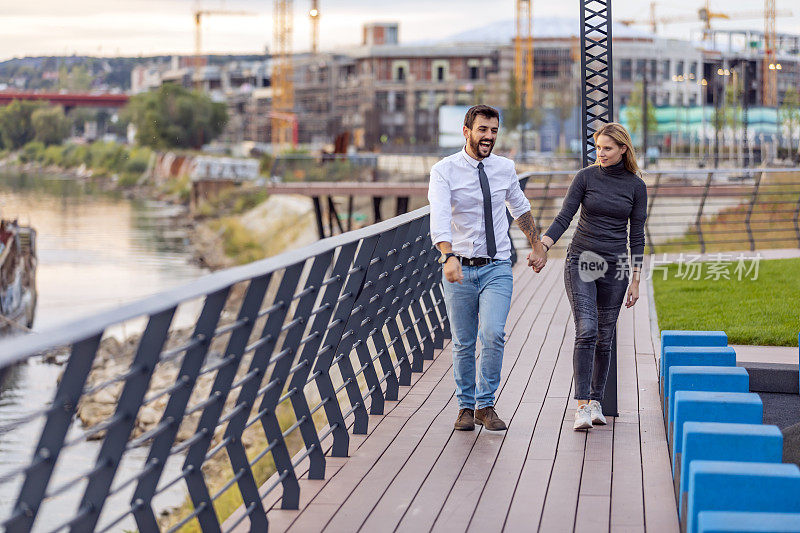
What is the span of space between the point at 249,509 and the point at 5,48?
160888 mm

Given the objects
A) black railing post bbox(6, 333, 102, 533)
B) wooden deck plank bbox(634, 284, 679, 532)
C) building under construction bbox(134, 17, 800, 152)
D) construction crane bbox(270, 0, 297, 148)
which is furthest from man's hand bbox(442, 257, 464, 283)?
construction crane bbox(270, 0, 297, 148)

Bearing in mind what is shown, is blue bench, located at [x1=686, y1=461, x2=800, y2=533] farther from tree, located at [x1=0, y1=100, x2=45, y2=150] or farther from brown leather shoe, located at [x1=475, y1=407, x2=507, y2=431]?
tree, located at [x1=0, y1=100, x2=45, y2=150]

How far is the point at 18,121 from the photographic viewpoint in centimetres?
8056

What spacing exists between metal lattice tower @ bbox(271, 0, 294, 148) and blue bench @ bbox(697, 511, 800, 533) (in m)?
137

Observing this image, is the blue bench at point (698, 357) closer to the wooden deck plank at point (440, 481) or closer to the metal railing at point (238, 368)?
the wooden deck plank at point (440, 481)

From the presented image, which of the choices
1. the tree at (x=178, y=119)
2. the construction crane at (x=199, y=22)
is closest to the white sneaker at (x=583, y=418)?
the tree at (x=178, y=119)

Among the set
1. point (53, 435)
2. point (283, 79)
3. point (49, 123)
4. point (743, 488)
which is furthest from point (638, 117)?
point (53, 435)

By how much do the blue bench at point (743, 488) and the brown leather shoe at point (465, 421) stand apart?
252cm

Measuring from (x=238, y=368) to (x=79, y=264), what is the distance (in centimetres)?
8154

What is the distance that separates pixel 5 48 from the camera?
154m

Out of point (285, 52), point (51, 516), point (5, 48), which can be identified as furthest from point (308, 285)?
point (5, 48)

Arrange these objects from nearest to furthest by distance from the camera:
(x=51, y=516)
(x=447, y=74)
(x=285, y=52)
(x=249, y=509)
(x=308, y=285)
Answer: (x=249, y=509) → (x=308, y=285) → (x=51, y=516) → (x=447, y=74) → (x=285, y=52)

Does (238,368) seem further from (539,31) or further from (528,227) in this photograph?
(539,31)

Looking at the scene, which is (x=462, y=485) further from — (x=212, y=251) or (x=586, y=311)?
(x=212, y=251)
